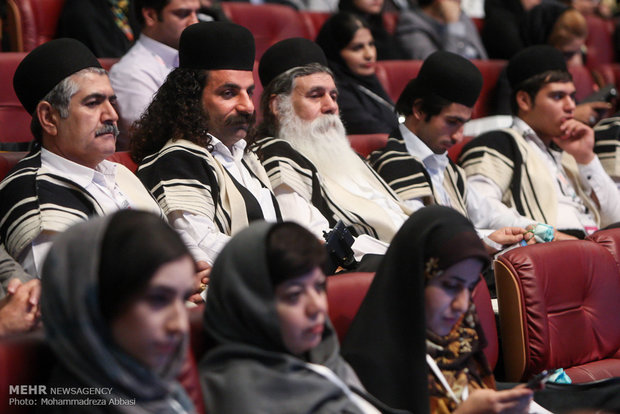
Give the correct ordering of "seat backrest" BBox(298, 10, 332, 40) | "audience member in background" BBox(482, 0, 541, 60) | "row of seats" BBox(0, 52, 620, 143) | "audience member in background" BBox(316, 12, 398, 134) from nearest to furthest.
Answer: "row of seats" BBox(0, 52, 620, 143)
"audience member in background" BBox(316, 12, 398, 134)
"seat backrest" BBox(298, 10, 332, 40)
"audience member in background" BBox(482, 0, 541, 60)

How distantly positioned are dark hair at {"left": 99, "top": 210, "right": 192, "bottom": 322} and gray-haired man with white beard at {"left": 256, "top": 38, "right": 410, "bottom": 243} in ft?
6.09

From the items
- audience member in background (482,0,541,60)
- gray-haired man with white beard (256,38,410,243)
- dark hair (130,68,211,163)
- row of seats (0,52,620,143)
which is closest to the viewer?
dark hair (130,68,211,163)

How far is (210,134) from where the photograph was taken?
10.7 ft

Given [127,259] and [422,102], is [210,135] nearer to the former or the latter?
[422,102]

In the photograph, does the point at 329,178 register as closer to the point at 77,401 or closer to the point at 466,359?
the point at 466,359

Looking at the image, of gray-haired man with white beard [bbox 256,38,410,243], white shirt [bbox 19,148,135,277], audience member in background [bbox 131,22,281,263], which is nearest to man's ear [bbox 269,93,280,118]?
gray-haired man with white beard [bbox 256,38,410,243]

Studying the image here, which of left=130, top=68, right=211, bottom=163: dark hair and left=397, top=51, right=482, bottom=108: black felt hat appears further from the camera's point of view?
left=397, top=51, right=482, bottom=108: black felt hat

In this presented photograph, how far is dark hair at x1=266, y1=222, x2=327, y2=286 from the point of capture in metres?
1.82

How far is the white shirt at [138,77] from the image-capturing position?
3854 mm

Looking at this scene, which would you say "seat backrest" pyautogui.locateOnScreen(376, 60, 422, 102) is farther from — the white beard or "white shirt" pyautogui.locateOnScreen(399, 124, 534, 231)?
the white beard

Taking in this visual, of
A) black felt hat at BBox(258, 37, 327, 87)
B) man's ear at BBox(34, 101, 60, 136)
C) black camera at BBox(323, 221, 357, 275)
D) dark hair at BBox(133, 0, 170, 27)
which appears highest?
dark hair at BBox(133, 0, 170, 27)

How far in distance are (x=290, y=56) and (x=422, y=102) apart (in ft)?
2.24

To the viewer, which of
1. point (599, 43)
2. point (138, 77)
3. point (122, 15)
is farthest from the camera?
point (599, 43)

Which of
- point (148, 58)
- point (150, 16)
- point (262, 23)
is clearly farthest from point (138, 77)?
point (262, 23)
